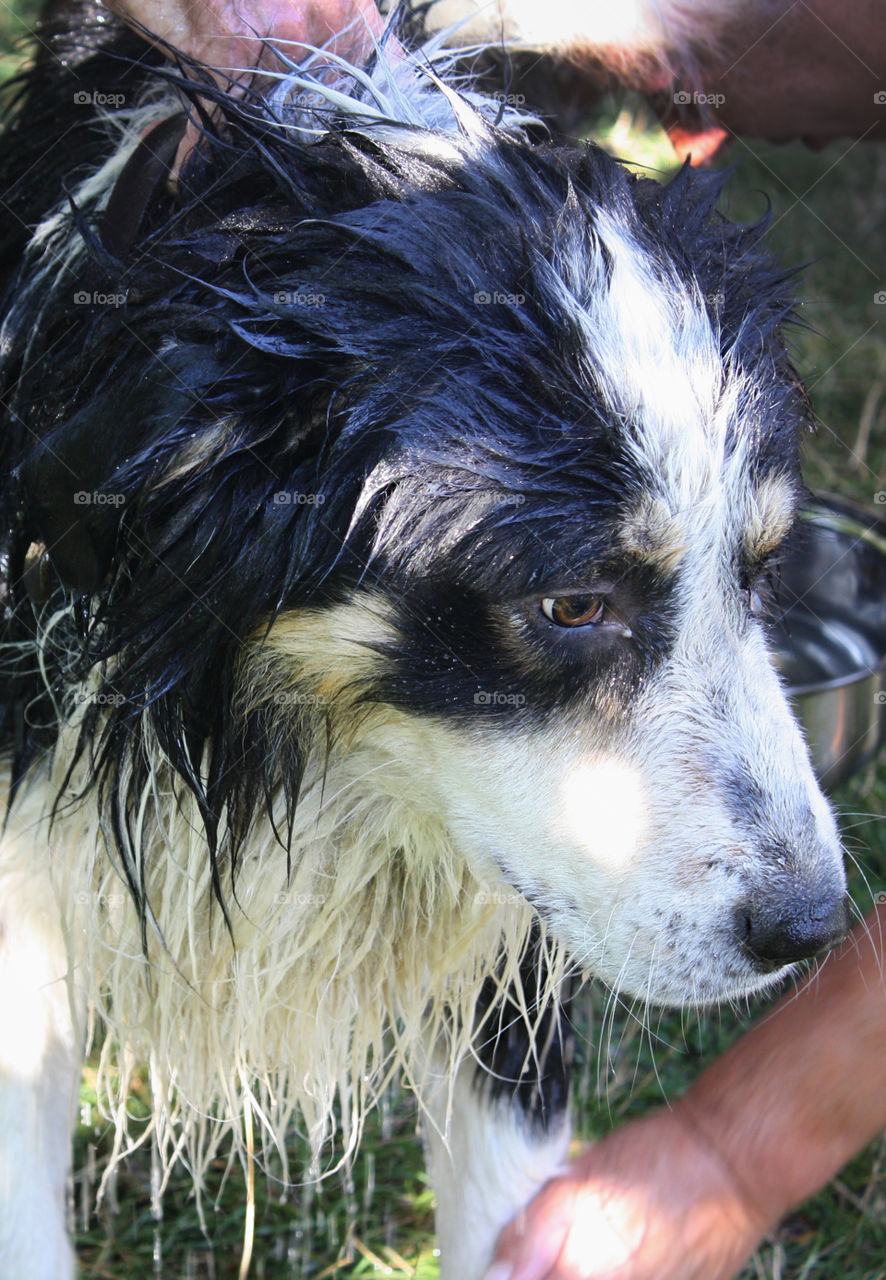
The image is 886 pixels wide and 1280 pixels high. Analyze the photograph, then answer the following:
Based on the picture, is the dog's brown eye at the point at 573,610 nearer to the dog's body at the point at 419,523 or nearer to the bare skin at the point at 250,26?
the dog's body at the point at 419,523

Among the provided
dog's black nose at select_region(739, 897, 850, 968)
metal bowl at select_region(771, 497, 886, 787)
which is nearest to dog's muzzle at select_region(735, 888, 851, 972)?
dog's black nose at select_region(739, 897, 850, 968)

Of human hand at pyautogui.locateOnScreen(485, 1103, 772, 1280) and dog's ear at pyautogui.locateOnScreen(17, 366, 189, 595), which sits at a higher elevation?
dog's ear at pyautogui.locateOnScreen(17, 366, 189, 595)

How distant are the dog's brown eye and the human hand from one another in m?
0.67

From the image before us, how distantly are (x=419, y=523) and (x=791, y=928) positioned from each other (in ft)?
1.98

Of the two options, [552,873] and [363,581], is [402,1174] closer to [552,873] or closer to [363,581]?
[552,873]

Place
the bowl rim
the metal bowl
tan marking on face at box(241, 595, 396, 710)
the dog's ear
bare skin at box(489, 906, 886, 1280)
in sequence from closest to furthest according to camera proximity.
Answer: the dog's ear, tan marking on face at box(241, 595, 396, 710), bare skin at box(489, 906, 886, 1280), the bowl rim, the metal bowl

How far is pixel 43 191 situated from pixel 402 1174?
1763mm

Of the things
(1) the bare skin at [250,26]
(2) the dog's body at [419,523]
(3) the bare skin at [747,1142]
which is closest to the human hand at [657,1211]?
(3) the bare skin at [747,1142]

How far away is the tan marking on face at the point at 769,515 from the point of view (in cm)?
160

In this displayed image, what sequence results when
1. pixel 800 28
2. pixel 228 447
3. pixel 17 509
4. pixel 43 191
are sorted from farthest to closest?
1. pixel 800 28
2. pixel 43 191
3. pixel 17 509
4. pixel 228 447

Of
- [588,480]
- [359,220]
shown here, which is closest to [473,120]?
[359,220]

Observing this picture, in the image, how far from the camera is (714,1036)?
2736 mm

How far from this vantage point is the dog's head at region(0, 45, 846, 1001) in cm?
150

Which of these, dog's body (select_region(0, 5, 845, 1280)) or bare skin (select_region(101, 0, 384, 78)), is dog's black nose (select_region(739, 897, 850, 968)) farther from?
bare skin (select_region(101, 0, 384, 78))
